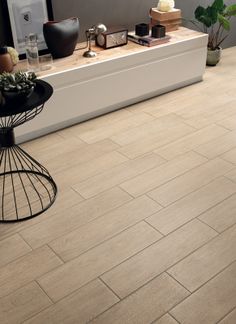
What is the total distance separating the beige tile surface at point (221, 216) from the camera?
2.04 metres

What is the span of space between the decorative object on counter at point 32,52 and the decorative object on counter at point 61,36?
0.36 feet

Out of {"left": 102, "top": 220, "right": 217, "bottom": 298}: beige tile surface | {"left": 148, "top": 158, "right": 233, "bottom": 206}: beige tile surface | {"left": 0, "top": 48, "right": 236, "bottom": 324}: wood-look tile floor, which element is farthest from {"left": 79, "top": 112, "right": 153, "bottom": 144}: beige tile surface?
{"left": 102, "top": 220, "right": 217, "bottom": 298}: beige tile surface

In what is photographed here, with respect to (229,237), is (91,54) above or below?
above

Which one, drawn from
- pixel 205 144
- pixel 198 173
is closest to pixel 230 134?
pixel 205 144

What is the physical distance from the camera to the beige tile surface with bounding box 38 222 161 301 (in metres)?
1.73

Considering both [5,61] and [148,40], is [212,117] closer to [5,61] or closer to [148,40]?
[148,40]

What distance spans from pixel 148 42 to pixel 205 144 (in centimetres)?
96

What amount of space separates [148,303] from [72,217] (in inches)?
25.5

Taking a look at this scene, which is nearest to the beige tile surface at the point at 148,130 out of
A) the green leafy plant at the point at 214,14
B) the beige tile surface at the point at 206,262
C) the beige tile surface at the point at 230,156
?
the beige tile surface at the point at 230,156

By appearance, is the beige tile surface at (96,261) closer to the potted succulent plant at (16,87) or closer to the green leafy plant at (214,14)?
the potted succulent plant at (16,87)

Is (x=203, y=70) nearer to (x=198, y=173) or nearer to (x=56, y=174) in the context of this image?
(x=198, y=173)

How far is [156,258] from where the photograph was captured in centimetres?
186

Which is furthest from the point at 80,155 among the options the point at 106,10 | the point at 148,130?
the point at 106,10

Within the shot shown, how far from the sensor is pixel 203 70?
3576 millimetres
